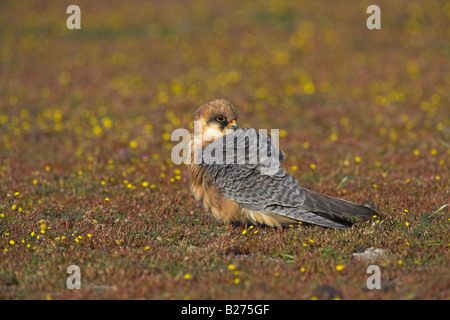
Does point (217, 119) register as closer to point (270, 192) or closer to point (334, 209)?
point (270, 192)

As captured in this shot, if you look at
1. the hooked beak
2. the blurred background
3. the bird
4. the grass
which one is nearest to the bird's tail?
the bird

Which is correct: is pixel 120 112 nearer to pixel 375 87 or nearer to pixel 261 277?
pixel 375 87

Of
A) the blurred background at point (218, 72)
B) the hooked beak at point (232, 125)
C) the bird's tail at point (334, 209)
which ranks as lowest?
the bird's tail at point (334, 209)

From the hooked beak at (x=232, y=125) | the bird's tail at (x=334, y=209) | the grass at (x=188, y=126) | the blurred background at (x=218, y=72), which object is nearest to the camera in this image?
the grass at (x=188, y=126)

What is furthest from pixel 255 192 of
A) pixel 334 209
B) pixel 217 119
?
pixel 217 119

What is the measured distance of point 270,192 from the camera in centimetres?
786

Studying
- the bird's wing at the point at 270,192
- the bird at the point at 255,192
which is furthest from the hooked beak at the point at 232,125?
the bird's wing at the point at 270,192

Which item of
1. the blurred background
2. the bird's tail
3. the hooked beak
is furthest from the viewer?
the blurred background

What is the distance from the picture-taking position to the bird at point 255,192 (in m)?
7.77

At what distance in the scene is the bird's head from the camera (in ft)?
29.6

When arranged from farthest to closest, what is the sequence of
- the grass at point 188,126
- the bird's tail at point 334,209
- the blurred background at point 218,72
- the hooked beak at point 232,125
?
the blurred background at point 218,72 < the hooked beak at point 232,125 < the bird's tail at point 334,209 < the grass at point 188,126

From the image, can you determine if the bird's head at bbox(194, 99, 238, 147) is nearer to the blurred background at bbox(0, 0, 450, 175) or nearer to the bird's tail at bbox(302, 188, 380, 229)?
the bird's tail at bbox(302, 188, 380, 229)

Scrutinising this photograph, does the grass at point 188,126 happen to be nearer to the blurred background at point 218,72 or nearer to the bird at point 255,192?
the blurred background at point 218,72

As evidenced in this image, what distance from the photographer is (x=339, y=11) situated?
27375mm
